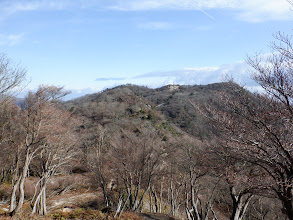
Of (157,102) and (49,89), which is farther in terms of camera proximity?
(157,102)

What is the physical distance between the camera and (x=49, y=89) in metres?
11.3

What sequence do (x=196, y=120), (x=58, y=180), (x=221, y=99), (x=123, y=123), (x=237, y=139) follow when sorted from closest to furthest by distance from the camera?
1. (x=237, y=139)
2. (x=221, y=99)
3. (x=58, y=180)
4. (x=123, y=123)
5. (x=196, y=120)

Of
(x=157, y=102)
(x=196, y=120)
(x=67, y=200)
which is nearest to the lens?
(x=67, y=200)

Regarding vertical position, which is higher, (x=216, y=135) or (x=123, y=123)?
(x=216, y=135)

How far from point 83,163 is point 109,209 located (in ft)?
64.7

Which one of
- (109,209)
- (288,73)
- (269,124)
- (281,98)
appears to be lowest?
(109,209)

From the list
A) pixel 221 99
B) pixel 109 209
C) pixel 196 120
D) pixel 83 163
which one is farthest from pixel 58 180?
pixel 196 120

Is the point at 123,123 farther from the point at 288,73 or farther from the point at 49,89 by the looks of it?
the point at 288,73

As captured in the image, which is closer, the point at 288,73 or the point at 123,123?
the point at 288,73

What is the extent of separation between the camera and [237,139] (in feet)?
24.6

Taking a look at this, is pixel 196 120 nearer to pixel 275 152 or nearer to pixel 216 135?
pixel 216 135

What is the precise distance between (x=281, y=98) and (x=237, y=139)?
1.91 meters

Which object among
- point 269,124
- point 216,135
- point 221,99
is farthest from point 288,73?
point 216,135

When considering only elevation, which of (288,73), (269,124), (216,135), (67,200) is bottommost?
(67,200)
